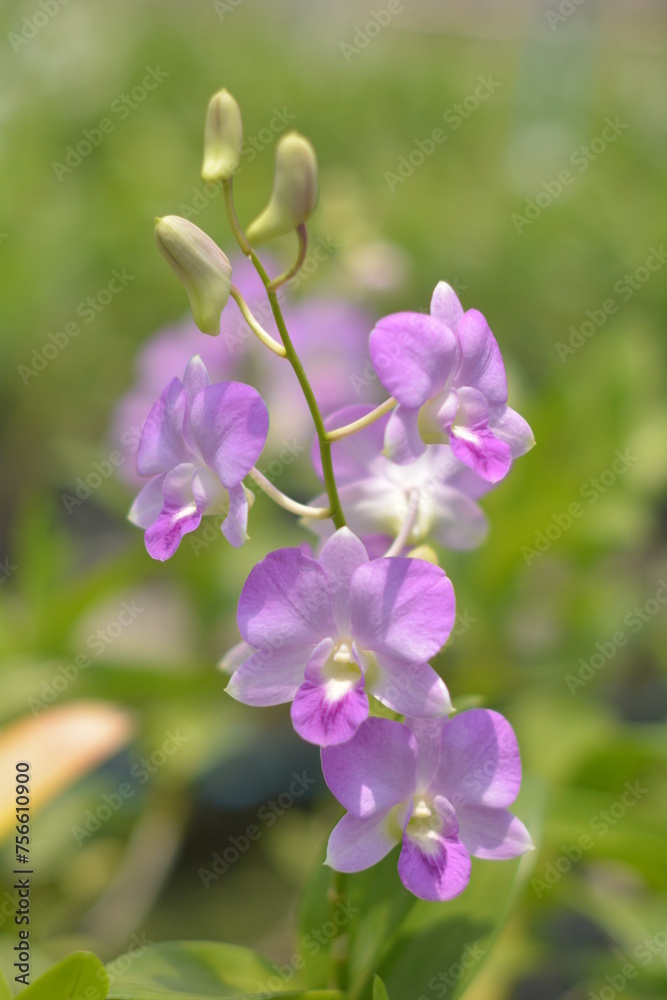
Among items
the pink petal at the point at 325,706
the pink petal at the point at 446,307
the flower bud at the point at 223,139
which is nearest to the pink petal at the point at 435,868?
the pink petal at the point at 325,706

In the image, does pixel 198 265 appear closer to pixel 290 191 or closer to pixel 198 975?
pixel 290 191

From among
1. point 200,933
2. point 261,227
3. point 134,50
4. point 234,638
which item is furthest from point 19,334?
point 134,50

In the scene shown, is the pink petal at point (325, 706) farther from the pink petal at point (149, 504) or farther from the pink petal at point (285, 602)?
the pink petal at point (149, 504)

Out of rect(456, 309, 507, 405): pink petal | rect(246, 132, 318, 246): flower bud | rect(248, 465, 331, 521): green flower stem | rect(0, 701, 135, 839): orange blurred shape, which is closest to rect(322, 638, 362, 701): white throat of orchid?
rect(248, 465, 331, 521): green flower stem

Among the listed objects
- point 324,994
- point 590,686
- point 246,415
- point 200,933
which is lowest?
point 590,686

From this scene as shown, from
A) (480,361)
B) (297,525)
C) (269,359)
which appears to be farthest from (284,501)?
(269,359)

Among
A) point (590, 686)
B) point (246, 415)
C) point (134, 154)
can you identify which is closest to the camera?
point (246, 415)

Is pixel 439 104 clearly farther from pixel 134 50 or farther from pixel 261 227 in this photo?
pixel 261 227
